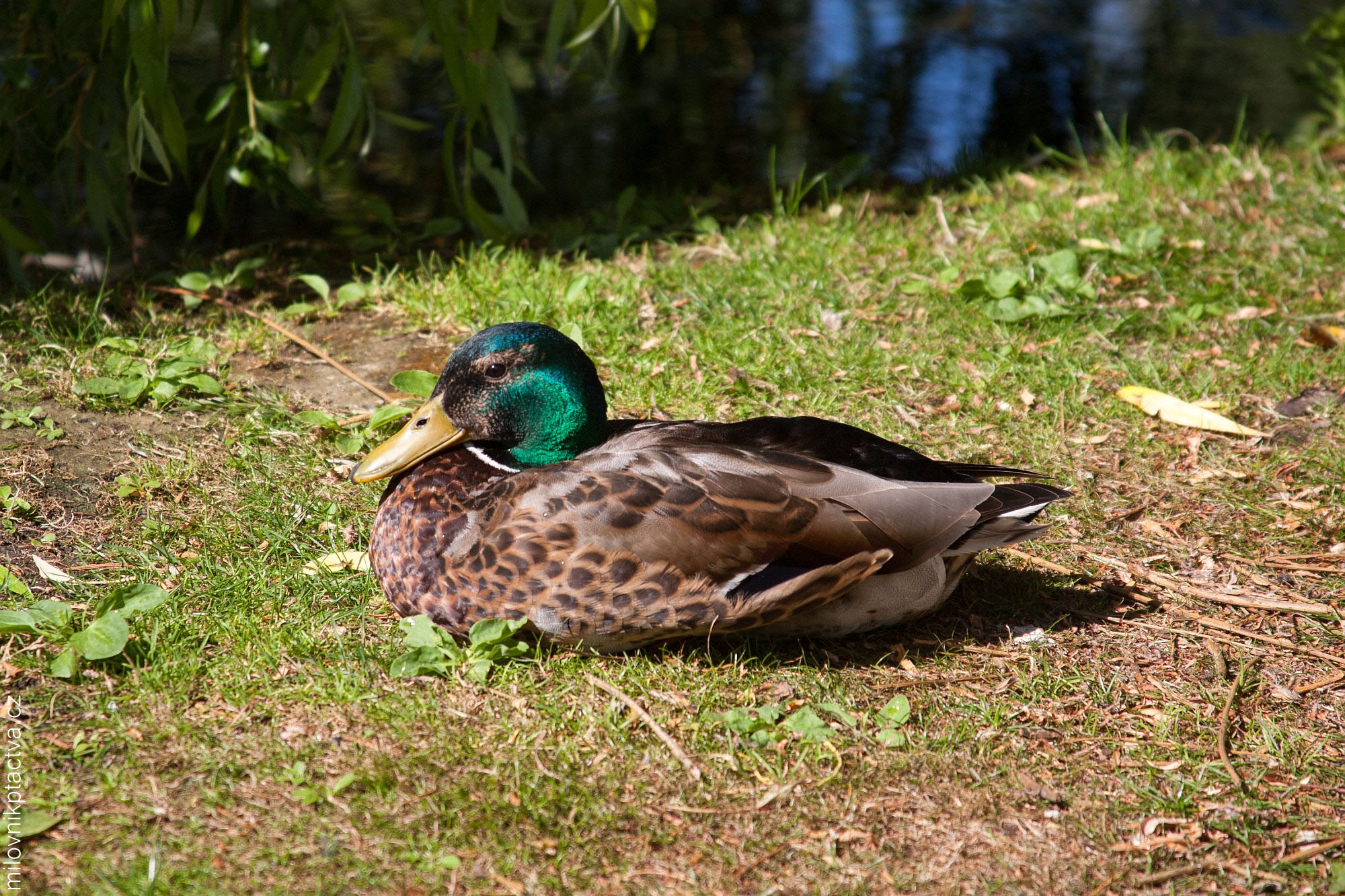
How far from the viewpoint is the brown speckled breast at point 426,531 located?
9.04 ft

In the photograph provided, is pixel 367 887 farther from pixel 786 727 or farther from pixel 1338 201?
pixel 1338 201

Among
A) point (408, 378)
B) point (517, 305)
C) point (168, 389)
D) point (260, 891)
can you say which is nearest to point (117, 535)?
point (168, 389)

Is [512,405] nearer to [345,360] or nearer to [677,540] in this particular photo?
[677,540]

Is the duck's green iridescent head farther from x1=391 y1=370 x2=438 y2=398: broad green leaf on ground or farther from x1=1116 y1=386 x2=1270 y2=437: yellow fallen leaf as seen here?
x1=1116 y1=386 x2=1270 y2=437: yellow fallen leaf

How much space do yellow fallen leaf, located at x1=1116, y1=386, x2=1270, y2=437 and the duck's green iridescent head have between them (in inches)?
79.3

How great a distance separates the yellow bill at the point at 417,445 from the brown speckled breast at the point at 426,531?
0.03 metres

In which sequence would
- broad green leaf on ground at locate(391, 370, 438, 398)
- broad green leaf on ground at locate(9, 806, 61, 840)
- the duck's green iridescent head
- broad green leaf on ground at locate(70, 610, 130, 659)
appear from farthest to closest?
1. broad green leaf on ground at locate(391, 370, 438, 398)
2. the duck's green iridescent head
3. broad green leaf on ground at locate(70, 610, 130, 659)
4. broad green leaf on ground at locate(9, 806, 61, 840)

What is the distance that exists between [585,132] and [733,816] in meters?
5.29

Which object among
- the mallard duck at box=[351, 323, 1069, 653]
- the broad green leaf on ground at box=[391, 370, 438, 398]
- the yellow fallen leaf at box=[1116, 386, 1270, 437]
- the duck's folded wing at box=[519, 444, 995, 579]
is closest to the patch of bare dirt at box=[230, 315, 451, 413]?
the broad green leaf on ground at box=[391, 370, 438, 398]

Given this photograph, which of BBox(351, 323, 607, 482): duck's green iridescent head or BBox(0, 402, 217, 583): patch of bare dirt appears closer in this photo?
BBox(351, 323, 607, 482): duck's green iridescent head

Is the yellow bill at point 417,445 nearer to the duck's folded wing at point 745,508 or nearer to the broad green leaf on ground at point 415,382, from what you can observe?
the duck's folded wing at point 745,508

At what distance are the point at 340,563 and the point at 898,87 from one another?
605 centimetres

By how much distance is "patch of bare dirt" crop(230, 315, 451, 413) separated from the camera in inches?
158

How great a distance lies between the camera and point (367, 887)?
A: 7.12 ft
